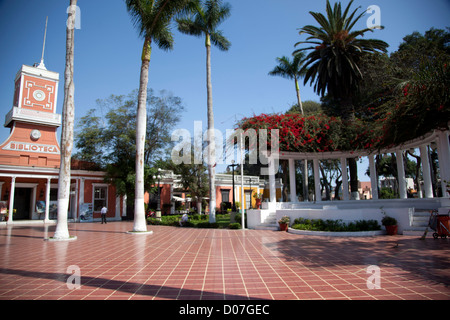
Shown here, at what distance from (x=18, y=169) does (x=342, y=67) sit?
25205 millimetres

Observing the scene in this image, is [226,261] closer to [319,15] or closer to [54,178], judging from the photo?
[319,15]

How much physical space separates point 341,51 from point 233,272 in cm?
1733

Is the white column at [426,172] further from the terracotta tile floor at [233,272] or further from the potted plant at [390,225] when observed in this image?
the terracotta tile floor at [233,272]

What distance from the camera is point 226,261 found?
6727 mm

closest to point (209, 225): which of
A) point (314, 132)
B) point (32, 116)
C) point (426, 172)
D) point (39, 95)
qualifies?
point (314, 132)

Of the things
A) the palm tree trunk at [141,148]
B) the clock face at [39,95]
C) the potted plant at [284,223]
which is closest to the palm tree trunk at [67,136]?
the palm tree trunk at [141,148]

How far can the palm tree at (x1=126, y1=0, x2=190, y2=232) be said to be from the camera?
13586mm

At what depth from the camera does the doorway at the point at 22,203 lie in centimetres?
2425

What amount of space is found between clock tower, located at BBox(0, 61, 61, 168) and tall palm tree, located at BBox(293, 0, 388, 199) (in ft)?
75.3

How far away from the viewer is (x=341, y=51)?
59.0ft

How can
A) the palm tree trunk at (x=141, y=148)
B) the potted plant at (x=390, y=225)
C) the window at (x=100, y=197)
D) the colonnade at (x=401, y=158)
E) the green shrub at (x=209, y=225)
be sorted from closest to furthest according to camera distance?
the potted plant at (x=390, y=225), the colonnade at (x=401, y=158), the palm tree trunk at (x=141, y=148), the green shrub at (x=209, y=225), the window at (x=100, y=197)

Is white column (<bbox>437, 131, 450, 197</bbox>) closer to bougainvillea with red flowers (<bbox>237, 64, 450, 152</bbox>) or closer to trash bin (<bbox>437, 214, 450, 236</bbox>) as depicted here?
bougainvillea with red flowers (<bbox>237, 64, 450, 152</bbox>)

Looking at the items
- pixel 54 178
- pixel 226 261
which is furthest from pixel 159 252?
pixel 54 178

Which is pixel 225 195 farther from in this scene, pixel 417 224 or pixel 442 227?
pixel 442 227
